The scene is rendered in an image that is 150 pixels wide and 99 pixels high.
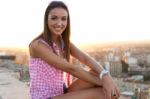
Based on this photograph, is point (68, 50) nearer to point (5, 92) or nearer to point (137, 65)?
point (5, 92)

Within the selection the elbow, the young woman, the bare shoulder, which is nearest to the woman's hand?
the young woman

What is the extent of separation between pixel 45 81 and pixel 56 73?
71 millimetres

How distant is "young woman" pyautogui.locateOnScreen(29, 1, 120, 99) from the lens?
2.16 meters

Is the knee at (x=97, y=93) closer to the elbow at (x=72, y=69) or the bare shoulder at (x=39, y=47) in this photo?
the elbow at (x=72, y=69)

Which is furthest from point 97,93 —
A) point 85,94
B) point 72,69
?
point 72,69

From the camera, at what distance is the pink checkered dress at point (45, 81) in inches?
85.7

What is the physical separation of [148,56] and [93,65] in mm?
41304

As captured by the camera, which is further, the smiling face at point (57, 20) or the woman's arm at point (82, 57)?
the woman's arm at point (82, 57)

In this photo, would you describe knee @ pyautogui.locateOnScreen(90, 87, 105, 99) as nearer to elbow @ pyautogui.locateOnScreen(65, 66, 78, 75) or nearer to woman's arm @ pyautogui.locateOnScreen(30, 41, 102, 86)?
woman's arm @ pyautogui.locateOnScreen(30, 41, 102, 86)

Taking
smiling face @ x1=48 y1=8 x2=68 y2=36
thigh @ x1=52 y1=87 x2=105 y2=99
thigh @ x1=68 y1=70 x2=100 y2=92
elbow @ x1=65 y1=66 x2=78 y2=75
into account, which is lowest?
thigh @ x1=52 y1=87 x2=105 y2=99

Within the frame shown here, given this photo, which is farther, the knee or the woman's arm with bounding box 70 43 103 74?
the woman's arm with bounding box 70 43 103 74

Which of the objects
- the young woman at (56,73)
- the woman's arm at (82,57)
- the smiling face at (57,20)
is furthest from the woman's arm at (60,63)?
the woman's arm at (82,57)

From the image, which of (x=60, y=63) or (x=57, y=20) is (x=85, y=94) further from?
(x=57, y=20)

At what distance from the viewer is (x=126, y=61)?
38625mm
